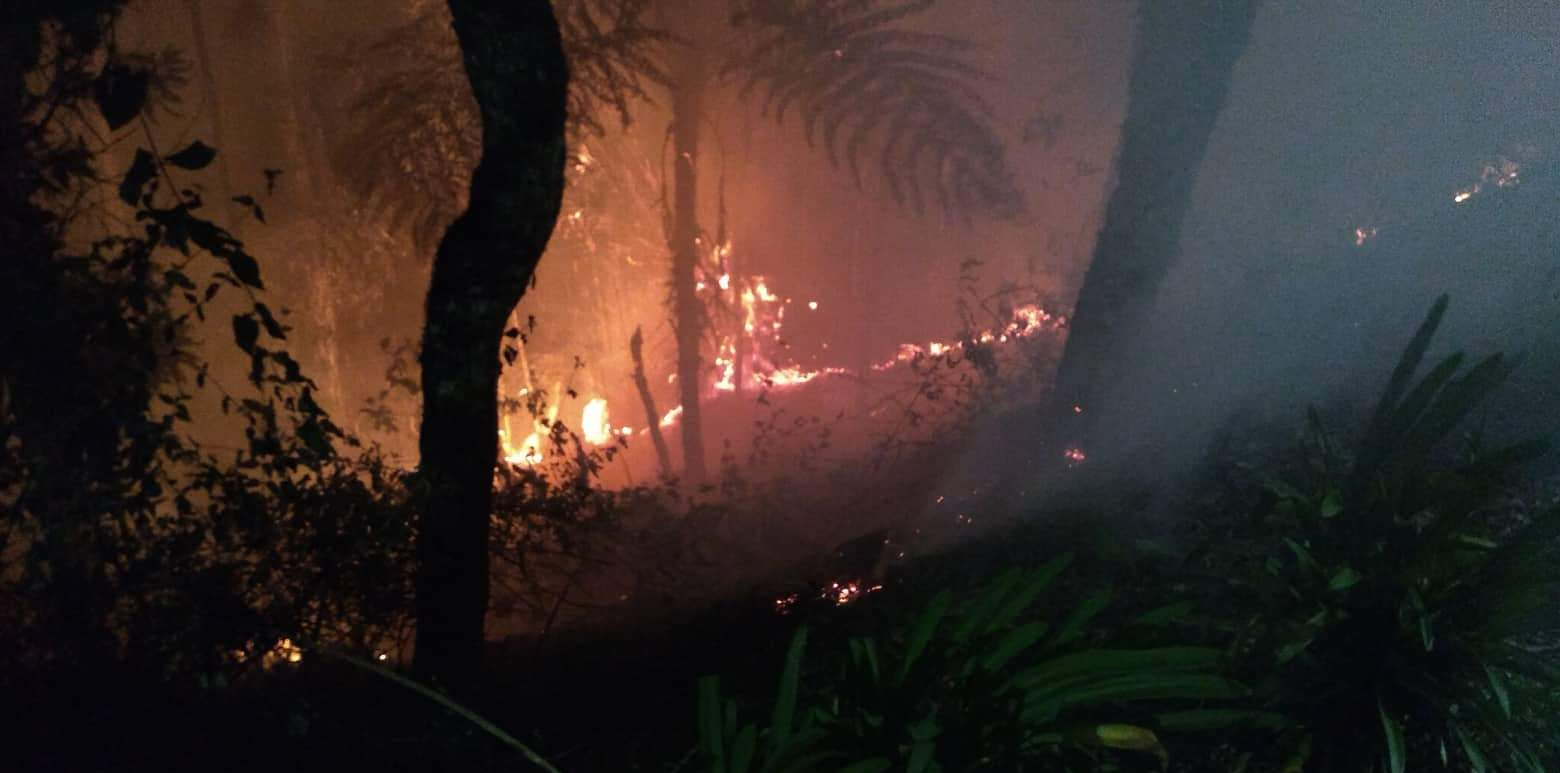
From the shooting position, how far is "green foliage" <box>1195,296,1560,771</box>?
7.48 ft

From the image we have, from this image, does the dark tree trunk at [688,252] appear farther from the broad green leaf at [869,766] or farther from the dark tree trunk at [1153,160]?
the broad green leaf at [869,766]

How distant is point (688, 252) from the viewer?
6.19 m

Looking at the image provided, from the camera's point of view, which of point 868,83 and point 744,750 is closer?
point 744,750

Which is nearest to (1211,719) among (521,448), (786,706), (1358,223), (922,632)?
(922,632)

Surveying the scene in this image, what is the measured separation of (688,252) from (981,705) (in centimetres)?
447

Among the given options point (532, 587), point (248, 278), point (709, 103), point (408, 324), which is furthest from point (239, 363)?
point (709, 103)

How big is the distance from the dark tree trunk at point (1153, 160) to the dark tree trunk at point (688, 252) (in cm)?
256

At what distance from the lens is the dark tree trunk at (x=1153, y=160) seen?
445 cm

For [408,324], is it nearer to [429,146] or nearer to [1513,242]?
[429,146]

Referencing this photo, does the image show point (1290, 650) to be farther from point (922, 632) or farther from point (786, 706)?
point (786, 706)

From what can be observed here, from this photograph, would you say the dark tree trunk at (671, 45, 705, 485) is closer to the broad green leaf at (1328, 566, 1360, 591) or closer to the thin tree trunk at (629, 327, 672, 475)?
the thin tree trunk at (629, 327, 672, 475)

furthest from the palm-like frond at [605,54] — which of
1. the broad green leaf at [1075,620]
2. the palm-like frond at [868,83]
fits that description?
the broad green leaf at [1075,620]

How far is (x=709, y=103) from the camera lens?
5723mm

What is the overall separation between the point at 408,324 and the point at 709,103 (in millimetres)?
2356
